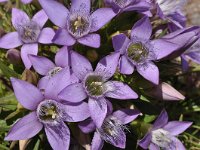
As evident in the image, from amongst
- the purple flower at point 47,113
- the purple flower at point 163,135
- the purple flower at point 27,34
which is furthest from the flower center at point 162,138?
the purple flower at point 27,34

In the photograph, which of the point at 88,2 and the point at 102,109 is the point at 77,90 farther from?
the point at 88,2

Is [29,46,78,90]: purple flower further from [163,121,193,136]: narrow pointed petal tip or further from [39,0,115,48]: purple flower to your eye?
[163,121,193,136]: narrow pointed petal tip

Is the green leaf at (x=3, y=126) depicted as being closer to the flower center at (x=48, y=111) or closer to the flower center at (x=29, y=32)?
the flower center at (x=48, y=111)

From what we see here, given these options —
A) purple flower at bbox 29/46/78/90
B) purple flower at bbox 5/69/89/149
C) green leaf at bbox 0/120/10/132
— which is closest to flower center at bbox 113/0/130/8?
purple flower at bbox 29/46/78/90

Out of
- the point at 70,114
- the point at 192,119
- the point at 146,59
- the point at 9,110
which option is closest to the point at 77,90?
the point at 70,114

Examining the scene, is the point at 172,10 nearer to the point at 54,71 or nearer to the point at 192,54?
the point at 192,54

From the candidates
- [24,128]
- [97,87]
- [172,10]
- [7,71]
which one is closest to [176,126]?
[97,87]
